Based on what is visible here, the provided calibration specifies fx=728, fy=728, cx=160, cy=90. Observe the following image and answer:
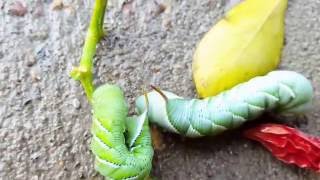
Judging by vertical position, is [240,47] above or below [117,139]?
above

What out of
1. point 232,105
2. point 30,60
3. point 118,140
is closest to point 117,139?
point 118,140

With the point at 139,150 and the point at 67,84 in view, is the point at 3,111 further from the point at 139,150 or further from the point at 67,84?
the point at 139,150

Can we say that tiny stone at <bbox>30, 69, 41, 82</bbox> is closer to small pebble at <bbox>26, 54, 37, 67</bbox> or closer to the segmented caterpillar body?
small pebble at <bbox>26, 54, 37, 67</bbox>

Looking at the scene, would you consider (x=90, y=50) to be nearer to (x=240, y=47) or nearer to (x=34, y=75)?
(x=34, y=75)

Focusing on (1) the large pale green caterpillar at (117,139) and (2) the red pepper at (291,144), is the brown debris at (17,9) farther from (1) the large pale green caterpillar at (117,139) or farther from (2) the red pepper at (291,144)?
(2) the red pepper at (291,144)

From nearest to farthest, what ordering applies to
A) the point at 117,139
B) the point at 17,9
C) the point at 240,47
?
the point at 117,139, the point at 240,47, the point at 17,9

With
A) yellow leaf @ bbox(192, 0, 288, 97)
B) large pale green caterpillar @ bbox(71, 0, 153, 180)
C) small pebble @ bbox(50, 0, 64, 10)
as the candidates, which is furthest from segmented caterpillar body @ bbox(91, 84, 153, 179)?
small pebble @ bbox(50, 0, 64, 10)

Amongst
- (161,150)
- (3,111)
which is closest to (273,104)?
(161,150)
